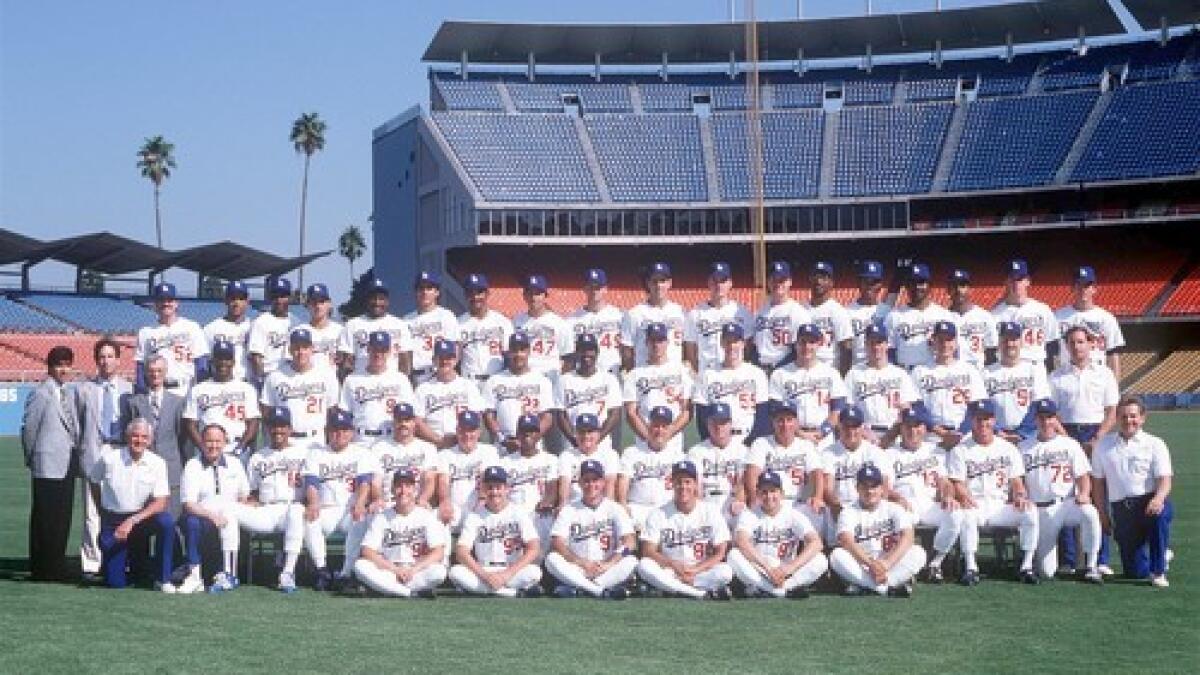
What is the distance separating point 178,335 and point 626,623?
4523 mm

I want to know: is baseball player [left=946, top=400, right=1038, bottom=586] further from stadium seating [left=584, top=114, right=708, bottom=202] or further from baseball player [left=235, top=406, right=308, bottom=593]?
stadium seating [left=584, top=114, right=708, bottom=202]

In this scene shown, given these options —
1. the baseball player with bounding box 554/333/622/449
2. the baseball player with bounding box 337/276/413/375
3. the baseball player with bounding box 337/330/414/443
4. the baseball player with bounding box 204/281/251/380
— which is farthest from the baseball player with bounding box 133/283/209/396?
the baseball player with bounding box 554/333/622/449

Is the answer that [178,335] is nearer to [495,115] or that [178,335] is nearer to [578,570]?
[578,570]

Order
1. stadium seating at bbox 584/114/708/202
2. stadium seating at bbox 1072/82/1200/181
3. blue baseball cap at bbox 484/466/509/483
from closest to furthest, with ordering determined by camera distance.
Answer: blue baseball cap at bbox 484/466/509/483
stadium seating at bbox 1072/82/1200/181
stadium seating at bbox 584/114/708/202

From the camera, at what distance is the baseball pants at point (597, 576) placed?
9117 millimetres

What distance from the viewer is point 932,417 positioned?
10492 mm

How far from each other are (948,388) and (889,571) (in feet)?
6.15

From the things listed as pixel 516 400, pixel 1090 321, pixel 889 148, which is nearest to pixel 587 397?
pixel 516 400

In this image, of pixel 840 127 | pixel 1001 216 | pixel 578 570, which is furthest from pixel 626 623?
pixel 840 127

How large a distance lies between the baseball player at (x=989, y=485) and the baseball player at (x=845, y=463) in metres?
0.60

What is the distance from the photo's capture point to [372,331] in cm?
1066

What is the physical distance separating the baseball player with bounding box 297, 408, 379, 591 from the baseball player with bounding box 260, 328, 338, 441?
287mm

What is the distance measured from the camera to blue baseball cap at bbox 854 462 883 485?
369 inches

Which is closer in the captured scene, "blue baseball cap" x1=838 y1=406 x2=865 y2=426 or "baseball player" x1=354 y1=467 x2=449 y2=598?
"baseball player" x1=354 y1=467 x2=449 y2=598
